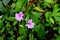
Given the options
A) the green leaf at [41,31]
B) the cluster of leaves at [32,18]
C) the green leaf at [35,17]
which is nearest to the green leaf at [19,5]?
the cluster of leaves at [32,18]

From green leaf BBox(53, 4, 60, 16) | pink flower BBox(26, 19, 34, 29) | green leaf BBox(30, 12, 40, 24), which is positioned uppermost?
green leaf BBox(53, 4, 60, 16)

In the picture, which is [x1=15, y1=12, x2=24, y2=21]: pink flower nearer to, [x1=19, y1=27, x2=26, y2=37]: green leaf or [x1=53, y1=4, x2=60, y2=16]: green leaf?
[x1=19, y1=27, x2=26, y2=37]: green leaf

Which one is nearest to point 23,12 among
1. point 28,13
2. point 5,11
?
point 28,13

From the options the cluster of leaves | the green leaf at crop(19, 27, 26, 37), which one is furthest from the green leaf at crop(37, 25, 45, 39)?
the green leaf at crop(19, 27, 26, 37)

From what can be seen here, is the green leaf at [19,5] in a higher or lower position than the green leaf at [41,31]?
higher

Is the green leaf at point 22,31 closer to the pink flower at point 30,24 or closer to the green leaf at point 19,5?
the pink flower at point 30,24

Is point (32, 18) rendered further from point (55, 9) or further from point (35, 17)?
point (55, 9)

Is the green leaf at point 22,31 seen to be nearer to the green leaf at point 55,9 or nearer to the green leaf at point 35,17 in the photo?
the green leaf at point 35,17

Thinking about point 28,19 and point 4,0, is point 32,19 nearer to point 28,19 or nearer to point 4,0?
point 28,19

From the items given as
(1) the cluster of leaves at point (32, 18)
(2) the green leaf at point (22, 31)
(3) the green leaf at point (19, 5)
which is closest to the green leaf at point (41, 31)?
(1) the cluster of leaves at point (32, 18)

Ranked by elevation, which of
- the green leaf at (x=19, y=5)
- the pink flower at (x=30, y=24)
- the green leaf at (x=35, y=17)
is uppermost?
the green leaf at (x=19, y=5)
